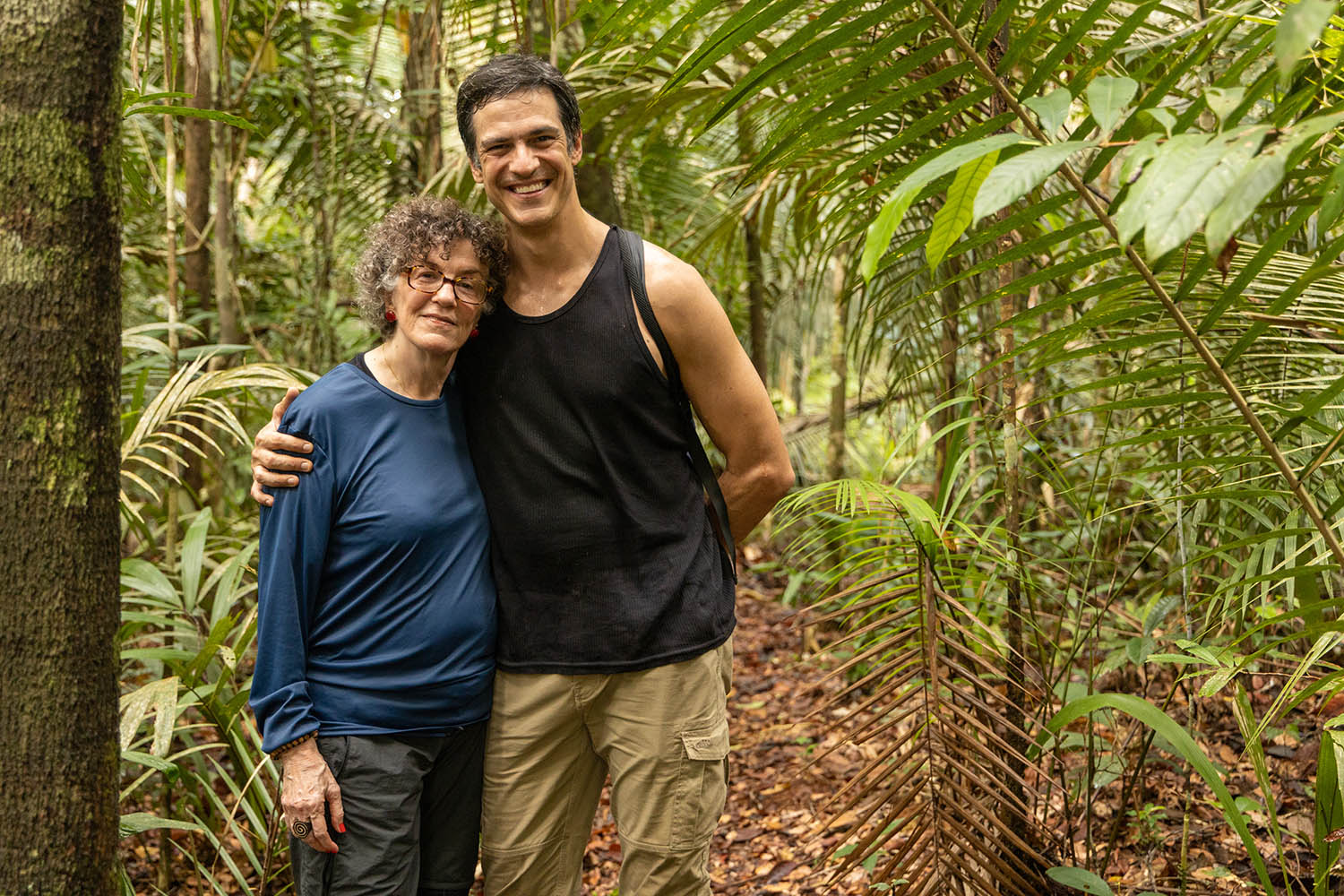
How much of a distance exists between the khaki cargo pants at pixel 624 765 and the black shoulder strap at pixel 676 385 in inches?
10.7

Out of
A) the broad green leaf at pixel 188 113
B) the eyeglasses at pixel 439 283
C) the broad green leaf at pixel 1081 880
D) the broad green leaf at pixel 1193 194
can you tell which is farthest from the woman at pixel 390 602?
the broad green leaf at pixel 1193 194

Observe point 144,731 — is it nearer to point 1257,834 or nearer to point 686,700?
point 686,700

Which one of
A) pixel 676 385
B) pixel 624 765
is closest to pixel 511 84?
pixel 676 385

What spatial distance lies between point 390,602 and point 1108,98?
5.17 feet

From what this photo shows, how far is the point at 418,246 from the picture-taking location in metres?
2.12

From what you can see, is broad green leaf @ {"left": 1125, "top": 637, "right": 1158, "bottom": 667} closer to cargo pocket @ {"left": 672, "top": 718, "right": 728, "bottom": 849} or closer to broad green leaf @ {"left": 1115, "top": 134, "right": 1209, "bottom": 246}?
cargo pocket @ {"left": 672, "top": 718, "right": 728, "bottom": 849}

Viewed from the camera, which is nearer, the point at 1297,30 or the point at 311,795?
the point at 1297,30

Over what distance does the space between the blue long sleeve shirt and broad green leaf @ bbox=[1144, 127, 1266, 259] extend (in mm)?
1544

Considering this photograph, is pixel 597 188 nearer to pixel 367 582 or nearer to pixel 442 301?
pixel 442 301

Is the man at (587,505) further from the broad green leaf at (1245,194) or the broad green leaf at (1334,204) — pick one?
the broad green leaf at (1245,194)

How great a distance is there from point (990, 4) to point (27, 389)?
1.95 m

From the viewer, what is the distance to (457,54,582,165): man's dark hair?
210 cm

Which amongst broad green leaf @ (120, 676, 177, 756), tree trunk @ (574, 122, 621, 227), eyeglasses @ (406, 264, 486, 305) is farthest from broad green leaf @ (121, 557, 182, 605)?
tree trunk @ (574, 122, 621, 227)

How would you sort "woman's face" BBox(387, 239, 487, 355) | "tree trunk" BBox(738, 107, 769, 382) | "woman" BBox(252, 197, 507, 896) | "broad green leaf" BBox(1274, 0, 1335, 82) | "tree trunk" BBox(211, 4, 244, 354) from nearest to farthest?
"broad green leaf" BBox(1274, 0, 1335, 82), "woman" BBox(252, 197, 507, 896), "woman's face" BBox(387, 239, 487, 355), "tree trunk" BBox(211, 4, 244, 354), "tree trunk" BBox(738, 107, 769, 382)
